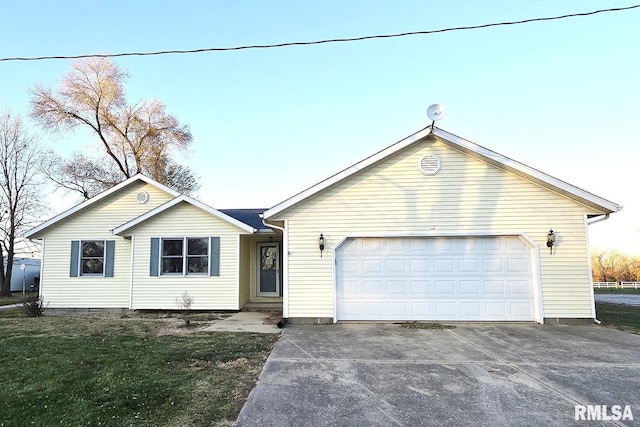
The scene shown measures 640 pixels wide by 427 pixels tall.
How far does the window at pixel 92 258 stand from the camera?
1194 cm

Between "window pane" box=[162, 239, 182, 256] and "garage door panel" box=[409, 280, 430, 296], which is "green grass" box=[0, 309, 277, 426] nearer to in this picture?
"window pane" box=[162, 239, 182, 256]

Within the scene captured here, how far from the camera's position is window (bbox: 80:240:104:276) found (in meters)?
12.0

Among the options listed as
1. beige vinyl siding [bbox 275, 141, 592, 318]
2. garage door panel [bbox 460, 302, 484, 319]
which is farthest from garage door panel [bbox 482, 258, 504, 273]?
garage door panel [bbox 460, 302, 484, 319]

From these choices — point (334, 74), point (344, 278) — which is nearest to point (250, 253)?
point (344, 278)

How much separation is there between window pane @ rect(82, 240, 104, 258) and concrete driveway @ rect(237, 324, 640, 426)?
8364 mm

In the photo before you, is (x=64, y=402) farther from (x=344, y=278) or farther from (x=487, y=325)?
(x=487, y=325)

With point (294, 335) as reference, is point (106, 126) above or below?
above

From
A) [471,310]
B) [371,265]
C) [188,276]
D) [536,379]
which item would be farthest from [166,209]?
[536,379]

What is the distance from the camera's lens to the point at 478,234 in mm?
8758

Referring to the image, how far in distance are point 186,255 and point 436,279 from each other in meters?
7.64

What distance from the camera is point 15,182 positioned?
75.3ft

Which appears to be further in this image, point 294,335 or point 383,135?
point 383,135

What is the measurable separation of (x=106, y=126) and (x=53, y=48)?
19.2 meters

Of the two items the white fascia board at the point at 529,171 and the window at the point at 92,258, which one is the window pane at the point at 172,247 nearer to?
the window at the point at 92,258
